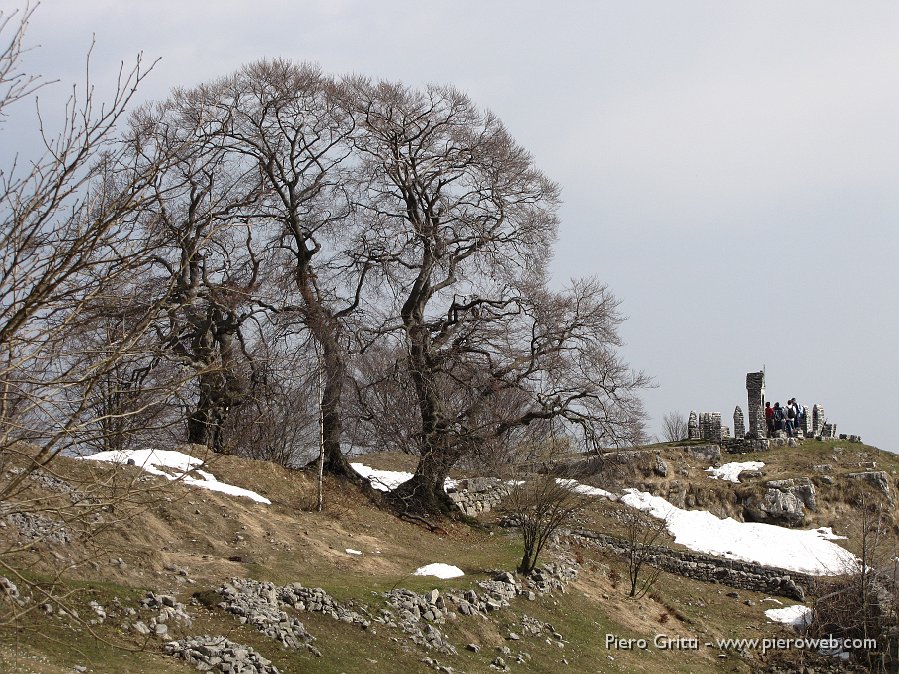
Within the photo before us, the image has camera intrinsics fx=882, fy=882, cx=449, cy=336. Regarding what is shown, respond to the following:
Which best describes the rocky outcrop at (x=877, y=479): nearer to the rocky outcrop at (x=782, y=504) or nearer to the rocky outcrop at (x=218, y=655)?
the rocky outcrop at (x=782, y=504)

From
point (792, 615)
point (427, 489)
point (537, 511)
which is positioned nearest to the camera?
point (537, 511)

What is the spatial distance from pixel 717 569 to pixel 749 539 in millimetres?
3309

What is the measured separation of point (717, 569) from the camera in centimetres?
2531

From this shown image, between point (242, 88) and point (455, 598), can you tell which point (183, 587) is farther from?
point (242, 88)

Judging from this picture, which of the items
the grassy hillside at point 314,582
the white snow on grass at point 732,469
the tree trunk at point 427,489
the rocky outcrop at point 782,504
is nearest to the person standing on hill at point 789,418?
the white snow on grass at point 732,469

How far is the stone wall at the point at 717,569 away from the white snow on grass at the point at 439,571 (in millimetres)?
8100

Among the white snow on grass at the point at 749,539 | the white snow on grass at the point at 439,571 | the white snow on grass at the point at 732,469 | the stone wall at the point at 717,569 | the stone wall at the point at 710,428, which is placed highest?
the stone wall at the point at 710,428

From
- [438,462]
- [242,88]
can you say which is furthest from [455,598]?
[242,88]

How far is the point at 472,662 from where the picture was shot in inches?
550

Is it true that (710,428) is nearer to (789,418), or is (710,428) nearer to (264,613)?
Result: (789,418)

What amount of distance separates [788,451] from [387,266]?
19497 mm

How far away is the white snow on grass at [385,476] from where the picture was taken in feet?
87.9

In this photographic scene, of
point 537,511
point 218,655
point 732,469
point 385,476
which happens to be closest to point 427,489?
point 385,476

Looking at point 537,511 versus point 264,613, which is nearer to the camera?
point 264,613
